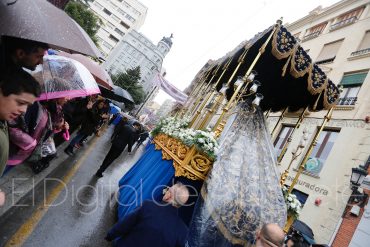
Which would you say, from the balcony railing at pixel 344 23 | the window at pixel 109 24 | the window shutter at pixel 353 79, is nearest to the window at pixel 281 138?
the window shutter at pixel 353 79

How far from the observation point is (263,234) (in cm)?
322

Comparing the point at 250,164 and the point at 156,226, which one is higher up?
the point at 250,164

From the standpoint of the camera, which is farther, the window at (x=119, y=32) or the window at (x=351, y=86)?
the window at (x=119, y=32)

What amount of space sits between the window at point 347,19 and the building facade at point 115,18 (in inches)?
2408

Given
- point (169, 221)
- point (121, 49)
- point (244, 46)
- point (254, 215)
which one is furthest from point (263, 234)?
point (121, 49)

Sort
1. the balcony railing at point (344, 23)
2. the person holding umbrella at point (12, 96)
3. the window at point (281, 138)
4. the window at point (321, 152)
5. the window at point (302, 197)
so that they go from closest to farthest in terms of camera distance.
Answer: the person holding umbrella at point (12, 96) → the window at point (302, 197) → the window at point (321, 152) → the balcony railing at point (344, 23) → the window at point (281, 138)

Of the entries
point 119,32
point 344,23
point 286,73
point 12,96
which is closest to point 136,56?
point 119,32

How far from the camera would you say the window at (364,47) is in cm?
1599

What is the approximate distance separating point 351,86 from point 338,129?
3.05 metres

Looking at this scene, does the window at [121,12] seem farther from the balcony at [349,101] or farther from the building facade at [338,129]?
the balcony at [349,101]

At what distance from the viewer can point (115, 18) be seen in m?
72.9

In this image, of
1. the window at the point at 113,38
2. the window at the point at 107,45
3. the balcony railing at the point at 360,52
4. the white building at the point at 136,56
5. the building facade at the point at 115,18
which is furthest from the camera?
the white building at the point at 136,56

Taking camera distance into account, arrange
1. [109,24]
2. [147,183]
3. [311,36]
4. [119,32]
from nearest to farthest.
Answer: [147,183], [311,36], [109,24], [119,32]

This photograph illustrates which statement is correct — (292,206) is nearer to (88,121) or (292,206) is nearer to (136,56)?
(88,121)
